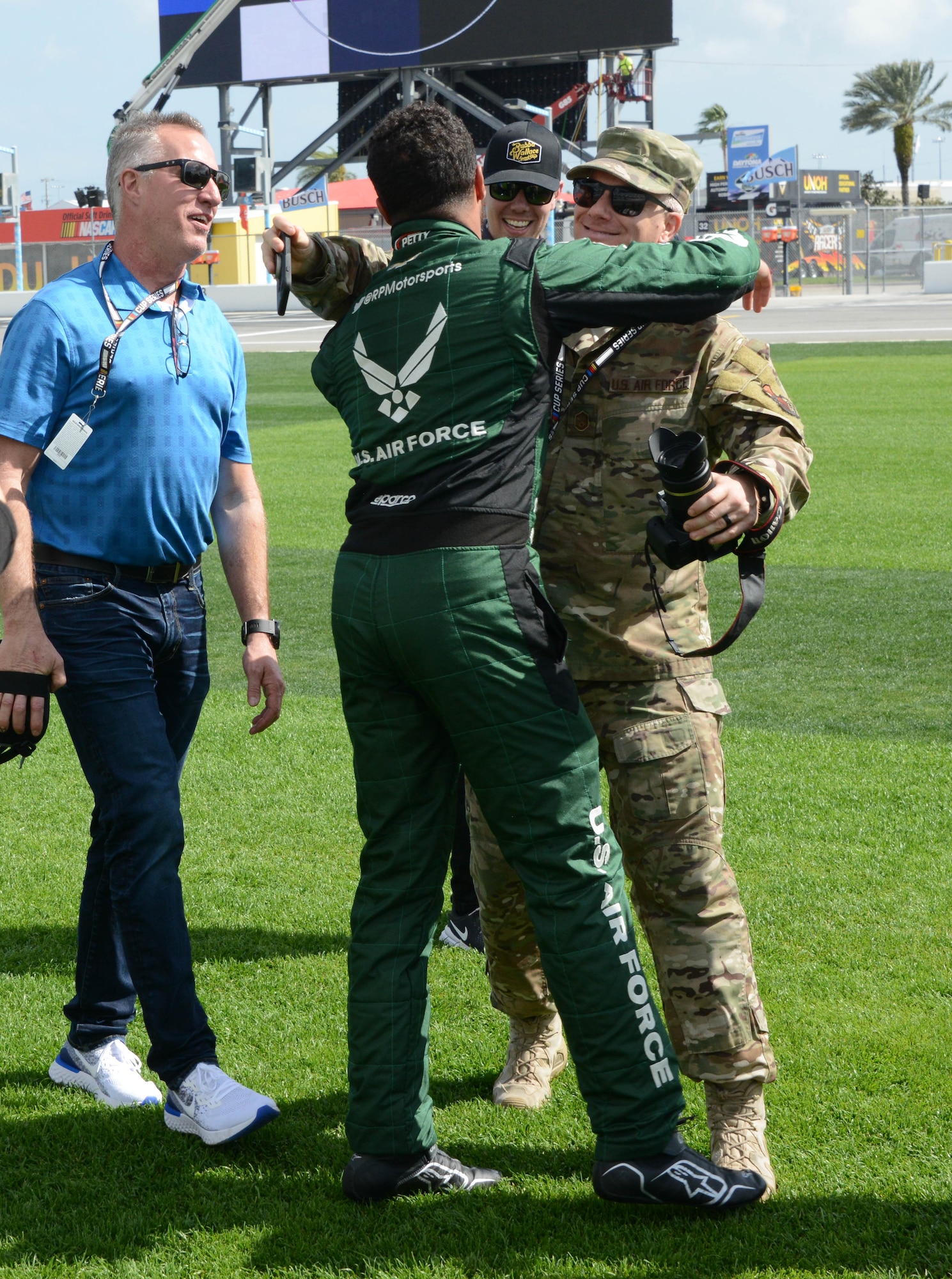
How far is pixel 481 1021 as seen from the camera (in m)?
4.18

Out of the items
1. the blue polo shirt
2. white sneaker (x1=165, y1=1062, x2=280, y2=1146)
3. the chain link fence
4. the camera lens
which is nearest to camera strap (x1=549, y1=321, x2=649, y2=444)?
the camera lens

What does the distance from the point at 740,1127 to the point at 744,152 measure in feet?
214

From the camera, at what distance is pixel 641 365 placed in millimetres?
3246

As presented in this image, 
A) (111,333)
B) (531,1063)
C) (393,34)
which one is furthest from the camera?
(393,34)

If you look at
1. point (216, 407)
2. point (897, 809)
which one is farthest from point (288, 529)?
point (216, 407)

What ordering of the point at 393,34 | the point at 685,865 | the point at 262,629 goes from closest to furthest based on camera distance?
the point at 685,865 → the point at 262,629 → the point at 393,34

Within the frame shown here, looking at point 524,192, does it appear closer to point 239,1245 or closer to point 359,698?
point 359,698

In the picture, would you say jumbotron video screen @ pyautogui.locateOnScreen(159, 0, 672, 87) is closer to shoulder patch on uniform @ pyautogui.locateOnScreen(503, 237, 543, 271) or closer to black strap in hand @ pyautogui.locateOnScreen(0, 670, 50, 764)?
shoulder patch on uniform @ pyautogui.locateOnScreen(503, 237, 543, 271)

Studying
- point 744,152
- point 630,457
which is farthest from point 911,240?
point 630,457

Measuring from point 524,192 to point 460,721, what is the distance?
1531 millimetres

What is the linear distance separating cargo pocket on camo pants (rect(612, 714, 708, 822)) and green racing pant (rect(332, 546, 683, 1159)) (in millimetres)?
251

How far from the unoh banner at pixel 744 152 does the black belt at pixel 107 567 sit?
6092cm

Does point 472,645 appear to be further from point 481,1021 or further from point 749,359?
point 481,1021

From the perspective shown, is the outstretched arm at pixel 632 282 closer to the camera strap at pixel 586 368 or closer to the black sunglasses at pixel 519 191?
the camera strap at pixel 586 368
